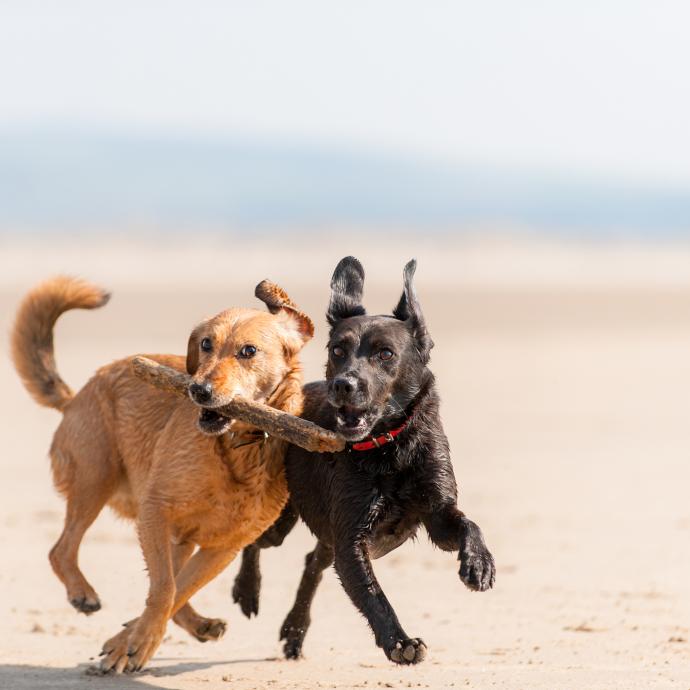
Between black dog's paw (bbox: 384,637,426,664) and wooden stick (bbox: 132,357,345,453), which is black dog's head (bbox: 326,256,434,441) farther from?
black dog's paw (bbox: 384,637,426,664)

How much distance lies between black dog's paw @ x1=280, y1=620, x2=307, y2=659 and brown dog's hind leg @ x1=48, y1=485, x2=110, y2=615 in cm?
99

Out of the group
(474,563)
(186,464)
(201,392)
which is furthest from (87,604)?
(474,563)

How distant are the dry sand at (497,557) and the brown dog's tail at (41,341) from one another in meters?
0.56

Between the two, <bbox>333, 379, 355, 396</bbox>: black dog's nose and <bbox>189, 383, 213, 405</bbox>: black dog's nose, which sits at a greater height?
<bbox>333, 379, 355, 396</bbox>: black dog's nose

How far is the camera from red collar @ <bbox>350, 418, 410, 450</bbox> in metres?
5.38

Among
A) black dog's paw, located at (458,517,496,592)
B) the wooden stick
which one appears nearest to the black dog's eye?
the wooden stick


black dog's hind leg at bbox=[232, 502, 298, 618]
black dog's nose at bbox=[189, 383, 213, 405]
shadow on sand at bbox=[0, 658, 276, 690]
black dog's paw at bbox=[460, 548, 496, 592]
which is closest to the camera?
black dog's paw at bbox=[460, 548, 496, 592]

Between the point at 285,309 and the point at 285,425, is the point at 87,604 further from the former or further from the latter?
the point at 285,309

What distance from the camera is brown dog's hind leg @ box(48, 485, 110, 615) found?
20.3 feet

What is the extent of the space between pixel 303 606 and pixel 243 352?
65.8 inches

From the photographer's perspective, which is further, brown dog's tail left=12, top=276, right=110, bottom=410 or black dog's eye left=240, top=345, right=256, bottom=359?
brown dog's tail left=12, top=276, right=110, bottom=410

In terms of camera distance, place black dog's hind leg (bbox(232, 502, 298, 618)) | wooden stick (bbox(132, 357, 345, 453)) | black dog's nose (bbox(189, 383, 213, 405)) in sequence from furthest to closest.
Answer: black dog's hind leg (bbox(232, 502, 298, 618))
wooden stick (bbox(132, 357, 345, 453))
black dog's nose (bbox(189, 383, 213, 405))

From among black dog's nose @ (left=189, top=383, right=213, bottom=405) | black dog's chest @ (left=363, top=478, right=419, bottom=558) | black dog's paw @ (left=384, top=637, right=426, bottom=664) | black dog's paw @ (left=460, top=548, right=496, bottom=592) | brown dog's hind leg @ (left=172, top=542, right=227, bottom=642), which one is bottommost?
brown dog's hind leg @ (left=172, top=542, right=227, bottom=642)

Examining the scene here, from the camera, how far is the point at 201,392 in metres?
5.29
